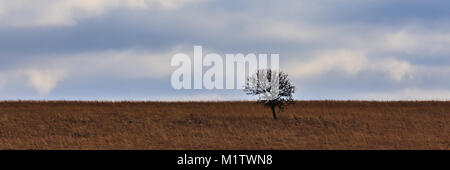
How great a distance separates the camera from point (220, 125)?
47438 mm

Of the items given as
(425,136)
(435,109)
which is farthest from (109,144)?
(435,109)

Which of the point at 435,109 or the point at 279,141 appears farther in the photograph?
the point at 435,109

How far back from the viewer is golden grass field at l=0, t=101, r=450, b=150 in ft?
131

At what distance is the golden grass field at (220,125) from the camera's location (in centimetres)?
4006

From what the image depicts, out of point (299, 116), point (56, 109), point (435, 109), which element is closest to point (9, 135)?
point (56, 109)
